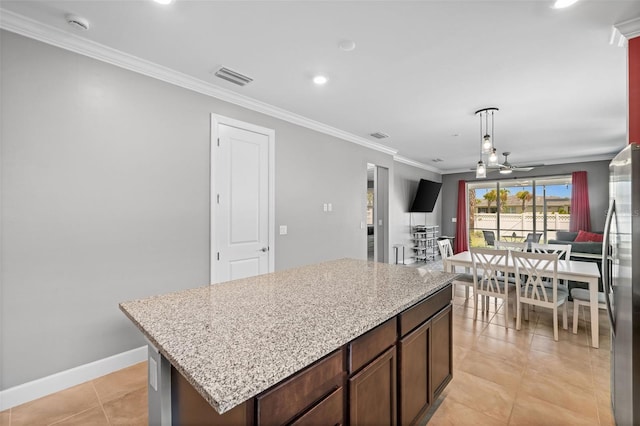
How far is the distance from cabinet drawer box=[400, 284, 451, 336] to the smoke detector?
9.08 feet

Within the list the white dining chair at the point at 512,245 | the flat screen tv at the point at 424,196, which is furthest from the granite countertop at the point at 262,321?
the flat screen tv at the point at 424,196

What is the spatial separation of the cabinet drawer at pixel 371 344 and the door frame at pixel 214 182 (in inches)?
84.7

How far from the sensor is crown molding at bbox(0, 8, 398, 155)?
1978 mm

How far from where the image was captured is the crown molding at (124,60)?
198 cm

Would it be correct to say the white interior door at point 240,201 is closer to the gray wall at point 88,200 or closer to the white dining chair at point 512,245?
the gray wall at point 88,200

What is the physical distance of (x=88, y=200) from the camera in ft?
7.45

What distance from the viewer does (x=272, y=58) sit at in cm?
248

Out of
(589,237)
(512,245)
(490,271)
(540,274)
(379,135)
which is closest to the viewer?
(540,274)

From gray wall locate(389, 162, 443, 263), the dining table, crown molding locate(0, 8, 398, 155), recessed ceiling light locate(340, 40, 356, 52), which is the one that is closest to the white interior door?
crown molding locate(0, 8, 398, 155)

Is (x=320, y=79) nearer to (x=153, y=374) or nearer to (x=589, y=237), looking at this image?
(x=153, y=374)

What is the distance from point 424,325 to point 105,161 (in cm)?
264

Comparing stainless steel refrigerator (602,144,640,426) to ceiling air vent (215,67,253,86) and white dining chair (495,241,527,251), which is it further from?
ceiling air vent (215,67,253,86)

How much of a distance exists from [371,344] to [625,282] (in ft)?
4.36

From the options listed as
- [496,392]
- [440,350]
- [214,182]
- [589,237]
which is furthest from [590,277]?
[589,237]
